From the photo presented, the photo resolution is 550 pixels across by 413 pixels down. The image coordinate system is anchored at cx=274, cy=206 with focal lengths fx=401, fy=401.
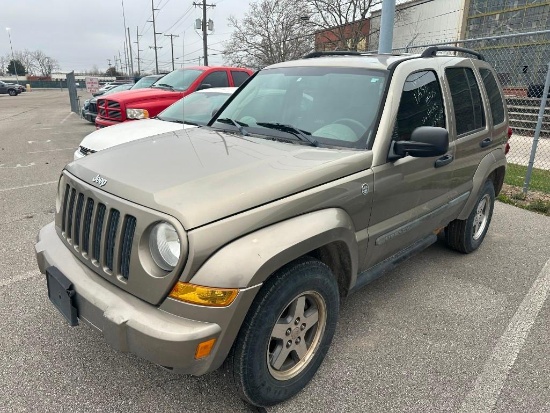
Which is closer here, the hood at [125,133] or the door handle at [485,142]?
the door handle at [485,142]

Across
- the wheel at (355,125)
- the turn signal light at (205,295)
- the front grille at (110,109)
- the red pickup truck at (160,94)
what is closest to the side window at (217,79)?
the red pickup truck at (160,94)

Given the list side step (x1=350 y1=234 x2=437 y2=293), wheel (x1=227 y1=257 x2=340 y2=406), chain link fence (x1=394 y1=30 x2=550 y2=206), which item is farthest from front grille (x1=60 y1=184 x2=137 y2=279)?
chain link fence (x1=394 y1=30 x2=550 y2=206)

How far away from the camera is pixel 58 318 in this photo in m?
2.93

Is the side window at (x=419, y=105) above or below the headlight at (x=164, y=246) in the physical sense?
above


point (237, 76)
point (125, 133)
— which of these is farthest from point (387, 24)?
point (125, 133)

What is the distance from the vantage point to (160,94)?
8.06 metres

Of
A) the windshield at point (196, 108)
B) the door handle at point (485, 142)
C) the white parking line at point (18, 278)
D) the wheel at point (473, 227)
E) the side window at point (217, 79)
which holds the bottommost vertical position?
the white parking line at point (18, 278)

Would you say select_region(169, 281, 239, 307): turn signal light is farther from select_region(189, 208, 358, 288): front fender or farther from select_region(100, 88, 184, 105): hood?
select_region(100, 88, 184, 105): hood

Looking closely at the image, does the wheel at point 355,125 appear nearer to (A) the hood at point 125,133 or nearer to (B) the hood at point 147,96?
(A) the hood at point 125,133

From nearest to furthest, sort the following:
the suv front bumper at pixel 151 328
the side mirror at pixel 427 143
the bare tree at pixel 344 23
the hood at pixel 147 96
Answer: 1. the suv front bumper at pixel 151 328
2. the side mirror at pixel 427 143
3. the hood at pixel 147 96
4. the bare tree at pixel 344 23

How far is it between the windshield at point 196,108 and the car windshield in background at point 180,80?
Answer: 81.0 inches

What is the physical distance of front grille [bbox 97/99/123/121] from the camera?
25.5 feet

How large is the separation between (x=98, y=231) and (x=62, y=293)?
0.40 meters

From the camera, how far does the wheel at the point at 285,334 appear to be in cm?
196
